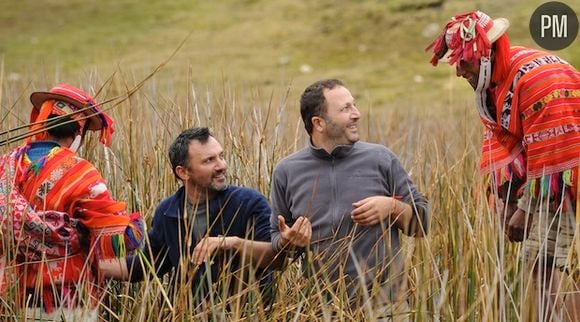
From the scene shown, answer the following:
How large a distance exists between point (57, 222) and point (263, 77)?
13361mm

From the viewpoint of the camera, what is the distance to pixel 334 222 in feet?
9.55

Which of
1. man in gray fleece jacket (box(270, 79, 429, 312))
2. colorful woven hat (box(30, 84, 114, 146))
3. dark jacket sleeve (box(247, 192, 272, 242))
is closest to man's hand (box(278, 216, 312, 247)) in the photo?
man in gray fleece jacket (box(270, 79, 429, 312))

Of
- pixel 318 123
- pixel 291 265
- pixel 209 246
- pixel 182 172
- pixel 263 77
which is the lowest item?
pixel 291 265

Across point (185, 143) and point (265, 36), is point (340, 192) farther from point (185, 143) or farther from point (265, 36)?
point (265, 36)

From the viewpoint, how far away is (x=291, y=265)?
10.6ft

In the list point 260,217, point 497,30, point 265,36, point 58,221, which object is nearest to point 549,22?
point 497,30

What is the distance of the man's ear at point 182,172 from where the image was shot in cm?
297

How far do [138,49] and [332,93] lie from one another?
14.9 meters

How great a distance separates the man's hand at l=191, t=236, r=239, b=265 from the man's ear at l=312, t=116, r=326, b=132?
0.40m

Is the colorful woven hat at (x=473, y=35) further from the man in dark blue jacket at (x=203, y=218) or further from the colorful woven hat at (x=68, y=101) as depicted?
the colorful woven hat at (x=68, y=101)

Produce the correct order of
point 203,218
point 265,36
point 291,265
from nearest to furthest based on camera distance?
point 203,218
point 291,265
point 265,36

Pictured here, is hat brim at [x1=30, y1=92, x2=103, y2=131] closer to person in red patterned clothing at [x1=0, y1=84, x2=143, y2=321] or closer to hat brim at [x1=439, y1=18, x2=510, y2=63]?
person in red patterned clothing at [x1=0, y1=84, x2=143, y2=321]

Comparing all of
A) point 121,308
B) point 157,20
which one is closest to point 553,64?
point 121,308

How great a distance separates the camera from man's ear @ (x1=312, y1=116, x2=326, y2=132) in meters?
3.00
